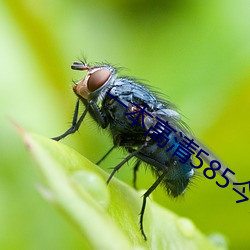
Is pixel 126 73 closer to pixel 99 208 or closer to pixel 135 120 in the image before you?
pixel 135 120

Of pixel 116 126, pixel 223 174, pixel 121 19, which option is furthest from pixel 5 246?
pixel 121 19

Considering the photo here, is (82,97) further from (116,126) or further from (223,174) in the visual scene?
(223,174)

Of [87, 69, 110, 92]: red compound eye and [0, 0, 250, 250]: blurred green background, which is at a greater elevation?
[87, 69, 110, 92]: red compound eye

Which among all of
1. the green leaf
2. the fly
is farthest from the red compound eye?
the green leaf

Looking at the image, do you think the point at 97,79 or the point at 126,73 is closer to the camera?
the point at 97,79

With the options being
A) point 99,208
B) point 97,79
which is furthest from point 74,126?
point 99,208

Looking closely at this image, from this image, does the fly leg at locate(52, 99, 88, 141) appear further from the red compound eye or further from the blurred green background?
the blurred green background

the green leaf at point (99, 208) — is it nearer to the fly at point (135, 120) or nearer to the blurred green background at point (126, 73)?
the fly at point (135, 120)
